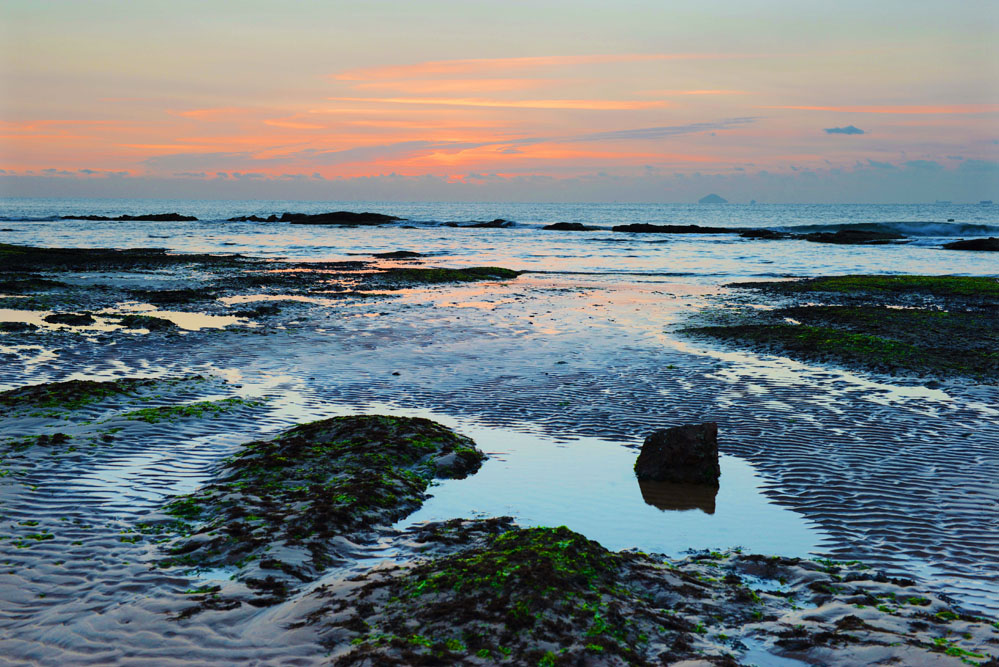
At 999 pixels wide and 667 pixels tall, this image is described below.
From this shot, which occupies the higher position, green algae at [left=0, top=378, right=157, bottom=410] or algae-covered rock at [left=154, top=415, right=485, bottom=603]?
green algae at [left=0, top=378, right=157, bottom=410]

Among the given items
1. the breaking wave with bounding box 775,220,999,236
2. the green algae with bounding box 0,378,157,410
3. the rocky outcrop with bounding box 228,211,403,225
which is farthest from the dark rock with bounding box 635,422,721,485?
the rocky outcrop with bounding box 228,211,403,225

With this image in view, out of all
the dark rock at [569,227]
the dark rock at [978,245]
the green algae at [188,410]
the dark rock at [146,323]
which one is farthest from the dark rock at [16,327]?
the dark rock at [569,227]

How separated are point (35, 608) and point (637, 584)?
189 inches

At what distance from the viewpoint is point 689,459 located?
890 centimetres

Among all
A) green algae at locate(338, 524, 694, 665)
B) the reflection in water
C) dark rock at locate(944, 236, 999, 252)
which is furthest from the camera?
dark rock at locate(944, 236, 999, 252)

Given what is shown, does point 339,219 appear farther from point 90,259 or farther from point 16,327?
point 16,327

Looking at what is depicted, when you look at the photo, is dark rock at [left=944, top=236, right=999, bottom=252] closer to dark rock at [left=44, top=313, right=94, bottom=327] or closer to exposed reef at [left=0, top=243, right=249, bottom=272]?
exposed reef at [left=0, top=243, right=249, bottom=272]

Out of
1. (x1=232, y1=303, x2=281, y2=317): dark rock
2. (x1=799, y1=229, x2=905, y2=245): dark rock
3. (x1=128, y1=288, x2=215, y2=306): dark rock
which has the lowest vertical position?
(x1=232, y1=303, x2=281, y2=317): dark rock

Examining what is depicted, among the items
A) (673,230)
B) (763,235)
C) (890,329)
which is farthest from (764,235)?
(890,329)

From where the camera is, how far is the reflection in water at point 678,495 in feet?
27.3

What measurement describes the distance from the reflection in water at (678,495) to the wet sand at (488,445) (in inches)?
7.4

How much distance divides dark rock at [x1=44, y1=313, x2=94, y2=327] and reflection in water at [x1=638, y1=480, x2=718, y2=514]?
1710 cm

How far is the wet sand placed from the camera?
5.77 meters

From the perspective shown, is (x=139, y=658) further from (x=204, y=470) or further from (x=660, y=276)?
(x=660, y=276)
